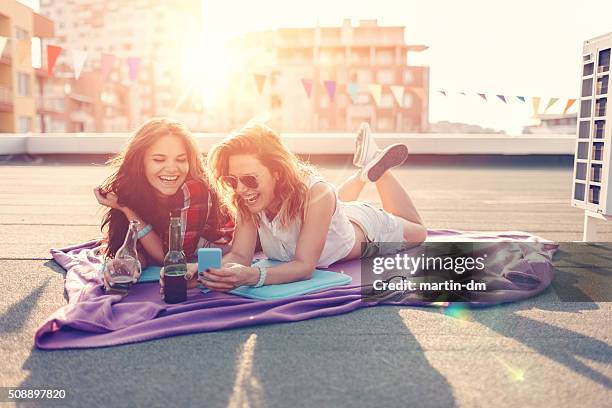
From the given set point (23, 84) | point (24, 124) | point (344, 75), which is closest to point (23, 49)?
point (23, 84)

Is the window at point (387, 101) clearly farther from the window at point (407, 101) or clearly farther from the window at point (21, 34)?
the window at point (21, 34)

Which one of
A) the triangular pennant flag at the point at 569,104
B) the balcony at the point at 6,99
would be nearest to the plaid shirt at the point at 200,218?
the triangular pennant flag at the point at 569,104

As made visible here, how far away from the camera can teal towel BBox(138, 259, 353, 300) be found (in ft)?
7.93

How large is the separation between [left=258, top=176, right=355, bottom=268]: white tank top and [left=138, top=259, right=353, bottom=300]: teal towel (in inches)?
7.0

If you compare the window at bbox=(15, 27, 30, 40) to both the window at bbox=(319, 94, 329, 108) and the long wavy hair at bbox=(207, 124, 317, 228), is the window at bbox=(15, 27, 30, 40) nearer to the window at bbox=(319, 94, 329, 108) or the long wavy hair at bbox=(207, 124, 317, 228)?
the window at bbox=(319, 94, 329, 108)

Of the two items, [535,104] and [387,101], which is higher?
[387,101]

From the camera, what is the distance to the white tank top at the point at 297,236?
8.79ft

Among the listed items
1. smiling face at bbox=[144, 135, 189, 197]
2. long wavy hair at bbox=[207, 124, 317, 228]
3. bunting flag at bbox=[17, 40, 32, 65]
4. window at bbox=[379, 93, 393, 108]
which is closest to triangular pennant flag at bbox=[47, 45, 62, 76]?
bunting flag at bbox=[17, 40, 32, 65]

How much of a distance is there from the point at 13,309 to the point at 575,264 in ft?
9.09

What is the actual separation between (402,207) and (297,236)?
1.13 meters

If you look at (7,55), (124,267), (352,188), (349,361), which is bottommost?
(349,361)

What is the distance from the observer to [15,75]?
2452 cm

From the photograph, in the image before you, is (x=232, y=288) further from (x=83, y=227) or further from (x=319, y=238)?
(x=83, y=227)

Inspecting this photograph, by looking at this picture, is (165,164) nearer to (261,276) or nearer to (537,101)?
(261,276)
